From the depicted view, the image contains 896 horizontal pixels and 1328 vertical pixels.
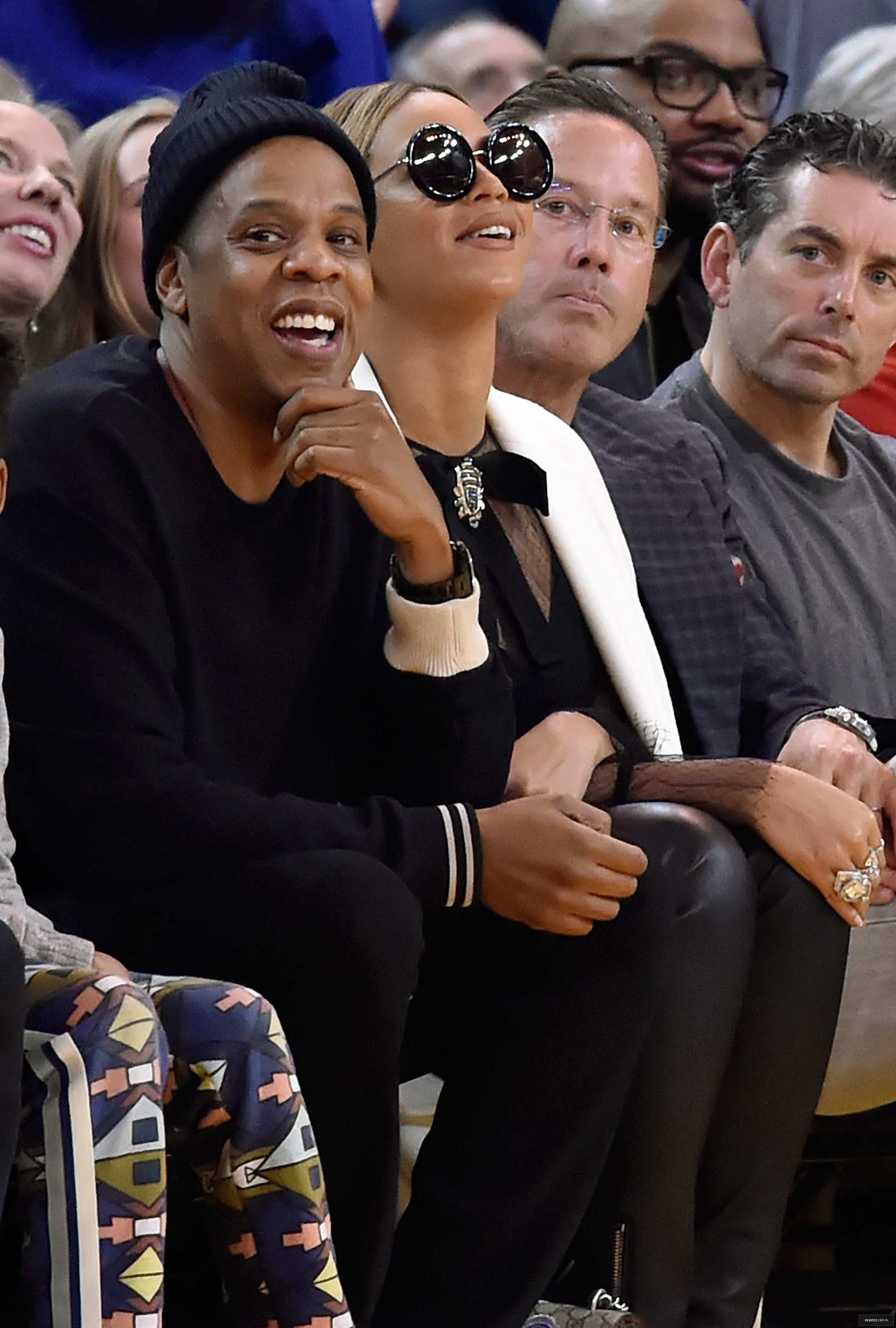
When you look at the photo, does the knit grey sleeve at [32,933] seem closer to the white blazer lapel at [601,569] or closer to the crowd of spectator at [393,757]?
the crowd of spectator at [393,757]

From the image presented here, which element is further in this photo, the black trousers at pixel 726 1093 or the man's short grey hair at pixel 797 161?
the man's short grey hair at pixel 797 161

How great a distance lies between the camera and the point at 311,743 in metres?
1.78

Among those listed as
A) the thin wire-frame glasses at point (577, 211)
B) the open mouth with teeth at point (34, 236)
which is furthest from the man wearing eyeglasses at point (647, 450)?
the open mouth with teeth at point (34, 236)

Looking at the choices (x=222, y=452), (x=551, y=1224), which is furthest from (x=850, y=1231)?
(x=222, y=452)

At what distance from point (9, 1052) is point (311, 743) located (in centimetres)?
57

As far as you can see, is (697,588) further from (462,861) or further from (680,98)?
(680,98)

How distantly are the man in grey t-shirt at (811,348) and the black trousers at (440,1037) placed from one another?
865mm

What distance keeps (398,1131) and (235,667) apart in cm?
39

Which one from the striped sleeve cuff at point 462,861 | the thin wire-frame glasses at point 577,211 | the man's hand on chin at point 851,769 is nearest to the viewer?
the striped sleeve cuff at point 462,861

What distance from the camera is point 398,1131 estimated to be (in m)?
1.54

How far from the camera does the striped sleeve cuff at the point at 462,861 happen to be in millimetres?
1657

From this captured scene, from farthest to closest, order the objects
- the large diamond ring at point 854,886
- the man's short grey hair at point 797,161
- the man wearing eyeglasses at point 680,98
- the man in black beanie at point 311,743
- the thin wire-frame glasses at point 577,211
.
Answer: the man wearing eyeglasses at point 680,98 → the man's short grey hair at point 797,161 → the thin wire-frame glasses at point 577,211 → the large diamond ring at point 854,886 → the man in black beanie at point 311,743

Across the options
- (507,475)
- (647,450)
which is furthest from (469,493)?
(647,450)

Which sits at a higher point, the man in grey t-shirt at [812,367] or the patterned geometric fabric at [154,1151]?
the man in grey t-shirt at [812,367]
